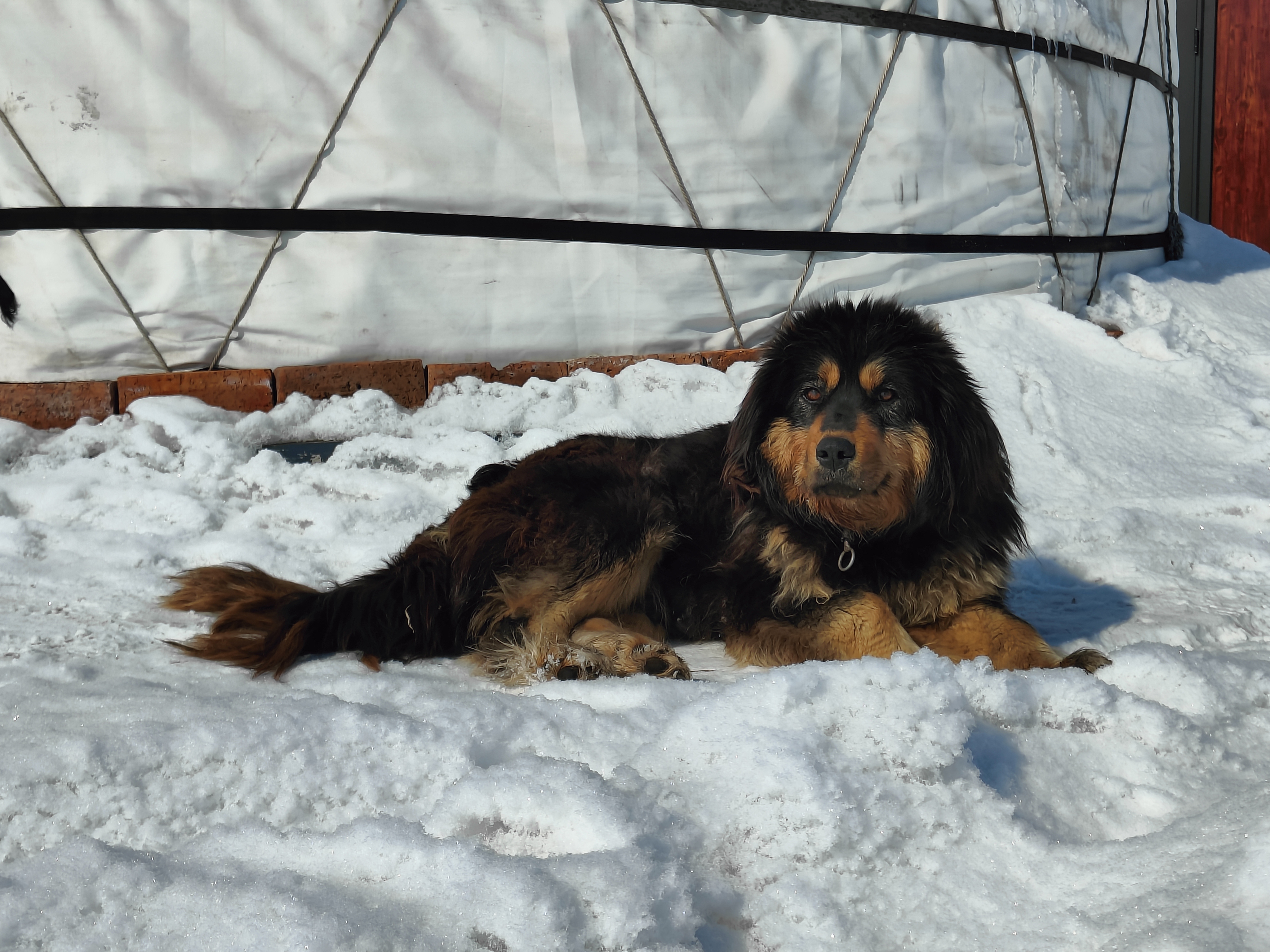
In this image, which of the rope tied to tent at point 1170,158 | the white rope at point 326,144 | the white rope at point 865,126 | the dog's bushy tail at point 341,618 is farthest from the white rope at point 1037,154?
the dog's bushy tail at point 341,618

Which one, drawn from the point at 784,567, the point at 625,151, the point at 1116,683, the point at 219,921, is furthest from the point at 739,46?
the point at 219,921

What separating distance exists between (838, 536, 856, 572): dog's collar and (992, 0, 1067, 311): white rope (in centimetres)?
387

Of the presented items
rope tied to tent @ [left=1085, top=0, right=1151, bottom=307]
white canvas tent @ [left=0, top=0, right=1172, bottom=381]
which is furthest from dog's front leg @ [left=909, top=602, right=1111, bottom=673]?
rope tied to tent @ [left=1085, top=0, right=1151, bottom=307]

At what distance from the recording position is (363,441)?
156 inches

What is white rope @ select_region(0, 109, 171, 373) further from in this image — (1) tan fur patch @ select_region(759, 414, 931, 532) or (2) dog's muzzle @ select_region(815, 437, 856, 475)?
(2) dog's muzzle @ select_region(815, 437, 856, 475)

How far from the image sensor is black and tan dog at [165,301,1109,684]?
226 cm

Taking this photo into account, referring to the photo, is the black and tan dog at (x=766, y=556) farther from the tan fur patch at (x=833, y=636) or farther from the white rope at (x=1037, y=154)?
the white rope at (x=1037, y=154)

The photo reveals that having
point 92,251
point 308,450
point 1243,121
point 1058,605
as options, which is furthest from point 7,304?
point 1243,121

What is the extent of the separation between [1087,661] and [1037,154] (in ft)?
13.8

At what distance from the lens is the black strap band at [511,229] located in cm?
396

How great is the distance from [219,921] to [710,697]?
904mm

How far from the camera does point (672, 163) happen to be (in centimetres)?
459

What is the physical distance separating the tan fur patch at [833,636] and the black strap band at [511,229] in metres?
2.65

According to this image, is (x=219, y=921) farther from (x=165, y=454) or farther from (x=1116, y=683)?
(x=165, y=454)
